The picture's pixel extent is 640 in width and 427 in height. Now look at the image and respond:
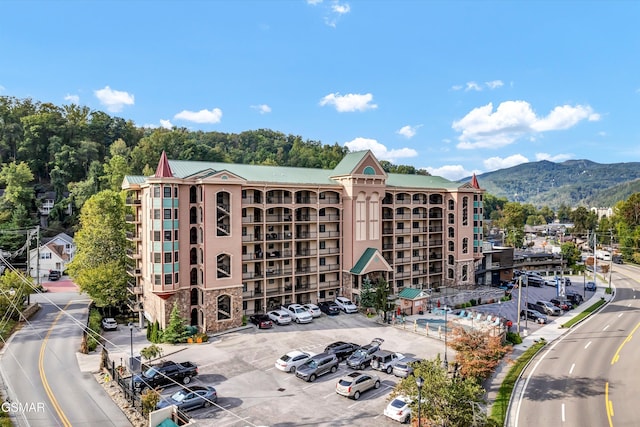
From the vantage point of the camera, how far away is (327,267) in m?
54.4

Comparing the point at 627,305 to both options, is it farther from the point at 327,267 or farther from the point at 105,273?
the point at 105,273

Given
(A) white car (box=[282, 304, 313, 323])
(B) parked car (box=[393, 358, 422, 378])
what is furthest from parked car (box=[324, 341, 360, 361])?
(A) white car (box=[282, 304, 313, 323])

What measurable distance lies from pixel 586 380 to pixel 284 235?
111 ft

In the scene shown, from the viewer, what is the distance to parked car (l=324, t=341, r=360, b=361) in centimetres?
3634

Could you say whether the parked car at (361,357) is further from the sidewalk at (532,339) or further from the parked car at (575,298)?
the parked car at (575,298)

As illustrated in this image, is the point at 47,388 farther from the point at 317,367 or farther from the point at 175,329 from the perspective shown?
the point at 317,367

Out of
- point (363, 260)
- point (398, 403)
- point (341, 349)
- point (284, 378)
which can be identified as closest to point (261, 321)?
point (341, 349)

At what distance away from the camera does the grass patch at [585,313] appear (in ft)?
161

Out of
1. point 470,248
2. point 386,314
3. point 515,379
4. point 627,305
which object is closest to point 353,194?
point 386,314

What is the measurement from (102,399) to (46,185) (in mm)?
92333

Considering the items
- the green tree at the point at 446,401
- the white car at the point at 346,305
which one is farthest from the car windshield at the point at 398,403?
the white car at the point at 346,305

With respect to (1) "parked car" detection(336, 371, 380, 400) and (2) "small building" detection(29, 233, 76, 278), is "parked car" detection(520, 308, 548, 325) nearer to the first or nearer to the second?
(1) "parked car" detection(336, 371, 380, 400)

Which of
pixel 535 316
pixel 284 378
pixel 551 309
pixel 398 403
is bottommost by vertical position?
pixel 284 378

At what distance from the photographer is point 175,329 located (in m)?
40.6
